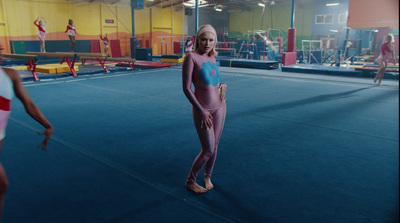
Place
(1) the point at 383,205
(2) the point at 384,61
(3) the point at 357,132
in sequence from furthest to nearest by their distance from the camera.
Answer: (2) the point at 384,61 → (3) the point at 357,132 → (1) the point at 383,205

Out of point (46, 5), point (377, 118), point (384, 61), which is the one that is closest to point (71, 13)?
point (46, 5)

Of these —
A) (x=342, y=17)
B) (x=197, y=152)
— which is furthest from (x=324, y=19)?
(x=197, y=152)

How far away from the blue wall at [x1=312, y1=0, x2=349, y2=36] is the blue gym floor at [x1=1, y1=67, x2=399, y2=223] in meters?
19.2

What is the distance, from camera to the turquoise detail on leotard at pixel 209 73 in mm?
2420

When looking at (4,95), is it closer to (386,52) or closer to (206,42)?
(206,42)

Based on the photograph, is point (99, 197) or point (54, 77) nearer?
point (99, 197)

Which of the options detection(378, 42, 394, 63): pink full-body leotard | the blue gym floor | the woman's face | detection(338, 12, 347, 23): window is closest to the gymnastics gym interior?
the blue gym floor

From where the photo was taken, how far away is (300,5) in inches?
984

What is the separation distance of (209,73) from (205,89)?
0.14 m

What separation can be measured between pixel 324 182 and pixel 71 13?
2261 cm

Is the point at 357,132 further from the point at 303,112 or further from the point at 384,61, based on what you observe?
the point at 384,61

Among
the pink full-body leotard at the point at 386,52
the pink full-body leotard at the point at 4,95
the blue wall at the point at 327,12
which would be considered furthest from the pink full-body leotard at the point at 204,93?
the blue wall at the point at 327,12

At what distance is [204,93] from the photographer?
8.02 feet

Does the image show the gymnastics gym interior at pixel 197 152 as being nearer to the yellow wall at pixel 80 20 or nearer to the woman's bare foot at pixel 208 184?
the woman's bare foot at pixel 208 184
